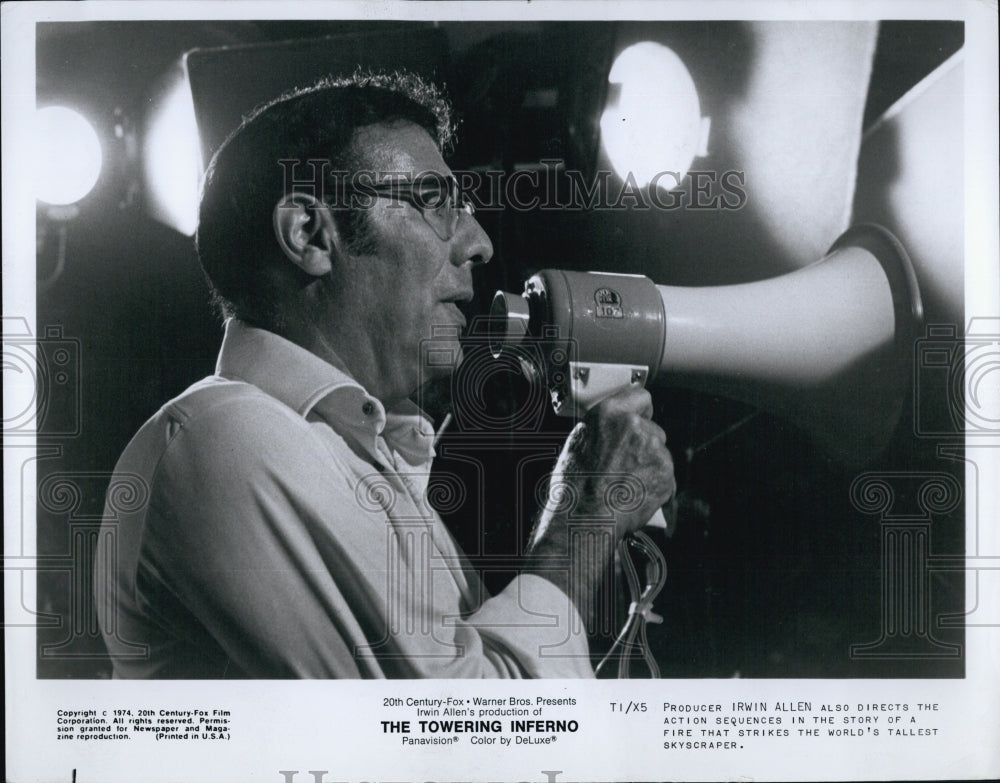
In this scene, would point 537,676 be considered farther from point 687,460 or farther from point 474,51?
point 474,51

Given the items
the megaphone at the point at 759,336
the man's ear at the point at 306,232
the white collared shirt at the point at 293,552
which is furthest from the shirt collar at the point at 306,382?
the megaphone at the point at 759,336

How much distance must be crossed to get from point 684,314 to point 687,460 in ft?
1.11

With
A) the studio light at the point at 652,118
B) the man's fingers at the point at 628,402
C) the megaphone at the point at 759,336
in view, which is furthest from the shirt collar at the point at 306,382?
the studio light at the point at 652,118

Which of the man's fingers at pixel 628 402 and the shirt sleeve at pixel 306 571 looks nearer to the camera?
the shirt sleeve at pixel 306 571

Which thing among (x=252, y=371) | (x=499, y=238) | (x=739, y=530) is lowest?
(x=739, y=530)

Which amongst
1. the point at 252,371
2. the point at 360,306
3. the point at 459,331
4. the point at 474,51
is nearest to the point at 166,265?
the point at 252,371

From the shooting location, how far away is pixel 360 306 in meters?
2.09

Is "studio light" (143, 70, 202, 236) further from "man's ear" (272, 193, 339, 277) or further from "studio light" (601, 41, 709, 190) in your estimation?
"studio light" (601, 41, 709, 190)

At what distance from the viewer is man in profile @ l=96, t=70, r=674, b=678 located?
79.4 inches

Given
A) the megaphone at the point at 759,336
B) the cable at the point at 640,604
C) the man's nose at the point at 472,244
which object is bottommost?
the cable at the point at 640,604

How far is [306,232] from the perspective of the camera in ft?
6.89

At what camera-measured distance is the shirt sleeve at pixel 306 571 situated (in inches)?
78.9

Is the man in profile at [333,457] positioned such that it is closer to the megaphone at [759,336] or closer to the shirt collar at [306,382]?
the shirt collar at [306,382]

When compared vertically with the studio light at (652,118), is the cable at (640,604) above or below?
below
